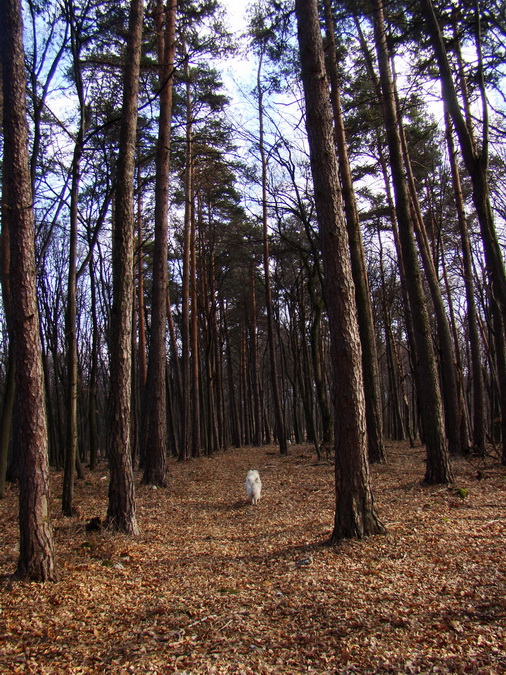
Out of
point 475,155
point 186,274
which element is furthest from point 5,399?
point 475,155

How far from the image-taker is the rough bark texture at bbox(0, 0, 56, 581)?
13.6 feet

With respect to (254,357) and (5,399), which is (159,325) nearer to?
(5,399)

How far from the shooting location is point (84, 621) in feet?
11.6

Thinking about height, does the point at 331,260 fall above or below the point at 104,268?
below

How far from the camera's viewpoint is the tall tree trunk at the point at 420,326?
290 inches

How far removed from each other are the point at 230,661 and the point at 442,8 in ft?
29.6

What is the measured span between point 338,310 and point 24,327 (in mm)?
3167

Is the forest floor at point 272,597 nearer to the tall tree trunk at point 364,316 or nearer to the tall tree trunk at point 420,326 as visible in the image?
the tall tree trunk at point 420,326

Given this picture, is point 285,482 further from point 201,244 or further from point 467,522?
point 201,244

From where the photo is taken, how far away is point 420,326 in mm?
7668

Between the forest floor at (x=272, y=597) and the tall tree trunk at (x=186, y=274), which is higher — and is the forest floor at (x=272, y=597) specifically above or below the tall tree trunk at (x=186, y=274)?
below

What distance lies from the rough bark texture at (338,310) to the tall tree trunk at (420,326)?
2.82 m

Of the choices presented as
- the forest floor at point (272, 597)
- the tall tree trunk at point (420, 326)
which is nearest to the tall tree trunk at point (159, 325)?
the forest floor at point (272, 597)

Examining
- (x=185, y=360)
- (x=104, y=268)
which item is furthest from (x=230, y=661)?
(x=104, y=268)
